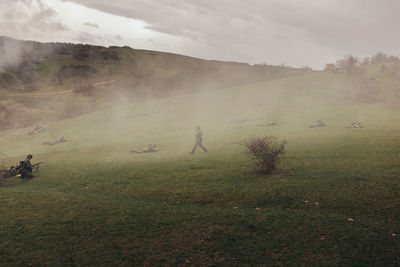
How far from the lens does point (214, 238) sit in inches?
401

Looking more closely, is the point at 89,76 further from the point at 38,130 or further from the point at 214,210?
the point at 214,210

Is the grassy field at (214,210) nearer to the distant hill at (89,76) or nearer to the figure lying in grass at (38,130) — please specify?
the figure lying in grass at (38,130)

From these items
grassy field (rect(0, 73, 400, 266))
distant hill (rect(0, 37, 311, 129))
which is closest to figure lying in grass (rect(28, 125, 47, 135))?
distant hill (rect(0, 37, 311, 129))

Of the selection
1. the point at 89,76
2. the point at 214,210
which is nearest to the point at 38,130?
the point at 214,210

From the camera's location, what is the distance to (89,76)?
418 feet

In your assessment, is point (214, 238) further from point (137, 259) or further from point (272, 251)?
point (137, 259)

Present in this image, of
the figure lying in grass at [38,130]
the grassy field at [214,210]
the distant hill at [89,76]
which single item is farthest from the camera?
the distant hill at [89,76]

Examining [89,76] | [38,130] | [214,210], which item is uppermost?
[89,76]

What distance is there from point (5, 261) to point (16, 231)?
104 inches

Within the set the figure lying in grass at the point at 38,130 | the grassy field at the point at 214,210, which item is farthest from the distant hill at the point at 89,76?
the grassy field at the point at 214,210

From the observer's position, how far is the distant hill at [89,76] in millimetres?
83875

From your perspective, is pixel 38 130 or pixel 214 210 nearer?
pixel 214 210

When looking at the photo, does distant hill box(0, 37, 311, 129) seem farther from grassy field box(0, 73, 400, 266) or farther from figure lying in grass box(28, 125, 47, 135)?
grassy field box(0, 73, 400, 266)

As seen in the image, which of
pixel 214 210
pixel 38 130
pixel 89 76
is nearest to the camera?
pixel 214 210
